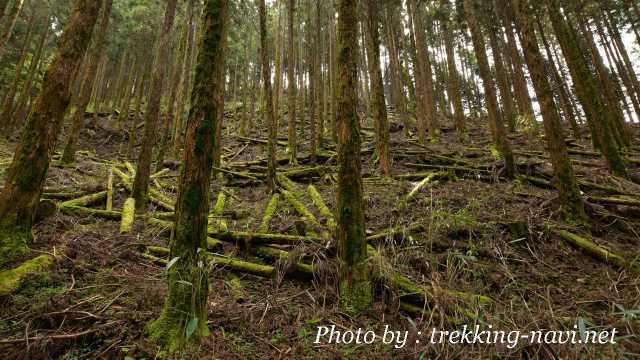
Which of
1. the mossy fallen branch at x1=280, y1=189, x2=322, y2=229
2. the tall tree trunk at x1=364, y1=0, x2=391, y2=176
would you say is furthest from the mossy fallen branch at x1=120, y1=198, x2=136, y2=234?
the tall tree trunk at x1=364, y1=0, x2=391, y2=176

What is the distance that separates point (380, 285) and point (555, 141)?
13.8ft

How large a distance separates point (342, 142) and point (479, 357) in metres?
2.38

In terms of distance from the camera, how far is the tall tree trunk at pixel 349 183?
3.36 metres

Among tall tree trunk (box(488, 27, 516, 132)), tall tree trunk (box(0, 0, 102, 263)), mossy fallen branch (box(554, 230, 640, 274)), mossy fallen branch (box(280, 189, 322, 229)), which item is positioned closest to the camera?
tall tree trunk (box(0, 0, 102, 263))

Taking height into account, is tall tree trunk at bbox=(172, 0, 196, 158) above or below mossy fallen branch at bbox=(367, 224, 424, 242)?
above

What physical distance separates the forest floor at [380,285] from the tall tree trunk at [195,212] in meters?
0.22

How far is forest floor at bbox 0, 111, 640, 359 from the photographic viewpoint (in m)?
2.60

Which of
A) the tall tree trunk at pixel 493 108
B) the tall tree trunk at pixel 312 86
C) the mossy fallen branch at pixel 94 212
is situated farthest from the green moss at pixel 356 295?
the tall tree trunk at pixel 312 86

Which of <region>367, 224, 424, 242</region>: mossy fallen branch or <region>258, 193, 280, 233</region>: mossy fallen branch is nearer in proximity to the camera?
<region>367, 224, 424, 242</region>: mossy fallen branch

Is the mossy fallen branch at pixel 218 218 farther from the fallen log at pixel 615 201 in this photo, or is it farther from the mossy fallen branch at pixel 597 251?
the fallen log at pixel 615 201

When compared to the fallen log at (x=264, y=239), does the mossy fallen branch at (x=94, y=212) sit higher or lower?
higher

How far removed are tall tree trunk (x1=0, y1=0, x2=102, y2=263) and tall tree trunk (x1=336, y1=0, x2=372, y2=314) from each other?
3.32 meters

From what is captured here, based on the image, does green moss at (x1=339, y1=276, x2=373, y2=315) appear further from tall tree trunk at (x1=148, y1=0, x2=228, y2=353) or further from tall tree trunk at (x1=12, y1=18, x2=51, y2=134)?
tall tree trunk at (x1=12, y1=18, x2=51, y2=134)

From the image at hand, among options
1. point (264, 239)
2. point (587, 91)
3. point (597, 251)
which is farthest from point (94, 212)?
point (587, 91)
